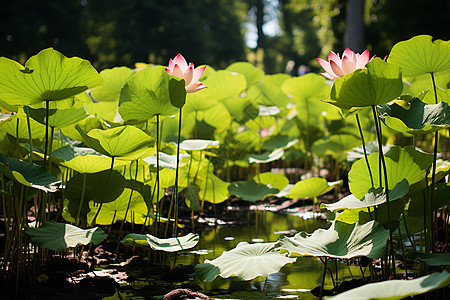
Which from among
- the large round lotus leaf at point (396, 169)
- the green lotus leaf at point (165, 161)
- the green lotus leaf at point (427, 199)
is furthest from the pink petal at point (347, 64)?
the green lotus leaf at point (165, 161)

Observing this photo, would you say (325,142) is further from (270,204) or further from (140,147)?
(140,147)

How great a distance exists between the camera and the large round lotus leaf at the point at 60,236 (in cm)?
105

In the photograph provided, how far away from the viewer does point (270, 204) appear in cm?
253

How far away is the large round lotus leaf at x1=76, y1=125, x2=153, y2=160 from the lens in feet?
3.84

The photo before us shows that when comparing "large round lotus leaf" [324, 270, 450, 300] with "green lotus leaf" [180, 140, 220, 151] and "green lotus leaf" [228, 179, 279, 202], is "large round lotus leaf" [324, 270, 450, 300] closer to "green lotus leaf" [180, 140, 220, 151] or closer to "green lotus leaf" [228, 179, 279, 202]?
"green lotus leaf" [180, 140, 220, 151]

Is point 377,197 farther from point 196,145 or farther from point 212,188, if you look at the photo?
point 212,188

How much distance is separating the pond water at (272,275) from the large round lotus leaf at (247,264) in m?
0.09

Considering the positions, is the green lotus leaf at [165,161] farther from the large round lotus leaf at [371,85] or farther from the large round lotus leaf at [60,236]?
the large round lotus leaf at [371,85]

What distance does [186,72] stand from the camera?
1287mm

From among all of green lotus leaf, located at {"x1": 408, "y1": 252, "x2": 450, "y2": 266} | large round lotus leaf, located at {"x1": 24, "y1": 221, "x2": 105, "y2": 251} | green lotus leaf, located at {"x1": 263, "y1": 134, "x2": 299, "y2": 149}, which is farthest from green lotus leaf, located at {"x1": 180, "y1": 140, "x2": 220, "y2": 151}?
green lotus leaf, located at {"x1": 263, "y1": 134, "x2": 299, "y2": 149}

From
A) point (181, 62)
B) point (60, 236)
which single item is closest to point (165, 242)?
point (60, 236)

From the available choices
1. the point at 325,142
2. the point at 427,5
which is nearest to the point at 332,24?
the point at 427,5

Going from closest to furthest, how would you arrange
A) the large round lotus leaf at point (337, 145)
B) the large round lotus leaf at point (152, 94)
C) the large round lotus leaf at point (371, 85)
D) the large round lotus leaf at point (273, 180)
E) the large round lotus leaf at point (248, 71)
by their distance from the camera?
the large round lotus leaf at point (371, 85)
the large round lotus leaf at point (152, 94)
the large round lotus leaf at point (273, 180)
the large round lotus leaf at point (337, 145)
the large round lotus leaf at point (248, 71)

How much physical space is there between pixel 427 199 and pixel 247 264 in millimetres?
475
